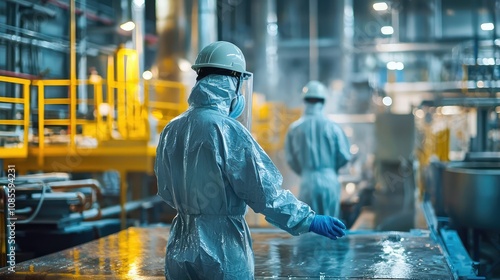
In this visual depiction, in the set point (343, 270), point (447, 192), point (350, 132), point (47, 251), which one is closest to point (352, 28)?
point (350, 132)

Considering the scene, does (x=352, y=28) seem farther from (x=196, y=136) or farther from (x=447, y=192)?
(x=196, y=136)

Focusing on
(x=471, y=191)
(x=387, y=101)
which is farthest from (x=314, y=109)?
(x=387, y=101)

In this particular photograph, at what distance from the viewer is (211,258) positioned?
2.85 metres

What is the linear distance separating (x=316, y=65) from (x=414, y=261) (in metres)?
14.5

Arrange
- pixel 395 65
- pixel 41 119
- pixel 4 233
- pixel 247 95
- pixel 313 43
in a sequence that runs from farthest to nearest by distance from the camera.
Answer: pixel 313 43 → pixel 395 65 → pixel 41 119 → pixel 4 233 → pixel 247 95

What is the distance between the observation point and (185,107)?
9156 mm

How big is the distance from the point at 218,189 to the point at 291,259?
5.21ft

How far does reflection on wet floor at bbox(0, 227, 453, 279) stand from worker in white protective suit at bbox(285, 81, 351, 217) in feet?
3.41

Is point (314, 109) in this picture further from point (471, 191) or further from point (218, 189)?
point (218, 189)

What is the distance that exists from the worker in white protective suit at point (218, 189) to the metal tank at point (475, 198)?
3.91m

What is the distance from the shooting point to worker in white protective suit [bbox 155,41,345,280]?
2877mm

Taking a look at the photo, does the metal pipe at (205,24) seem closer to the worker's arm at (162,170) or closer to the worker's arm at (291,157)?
the worker's arm at (291,157)

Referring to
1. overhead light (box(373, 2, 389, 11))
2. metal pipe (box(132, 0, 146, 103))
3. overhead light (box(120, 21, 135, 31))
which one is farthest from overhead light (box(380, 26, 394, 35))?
overhead light (box(120, 21, 135, 31))

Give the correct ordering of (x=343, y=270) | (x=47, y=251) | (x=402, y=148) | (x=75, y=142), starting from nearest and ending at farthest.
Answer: (x=343, y=270)
(x=47, y=251)
(x=75, y=142)
(x=402, y=148)
